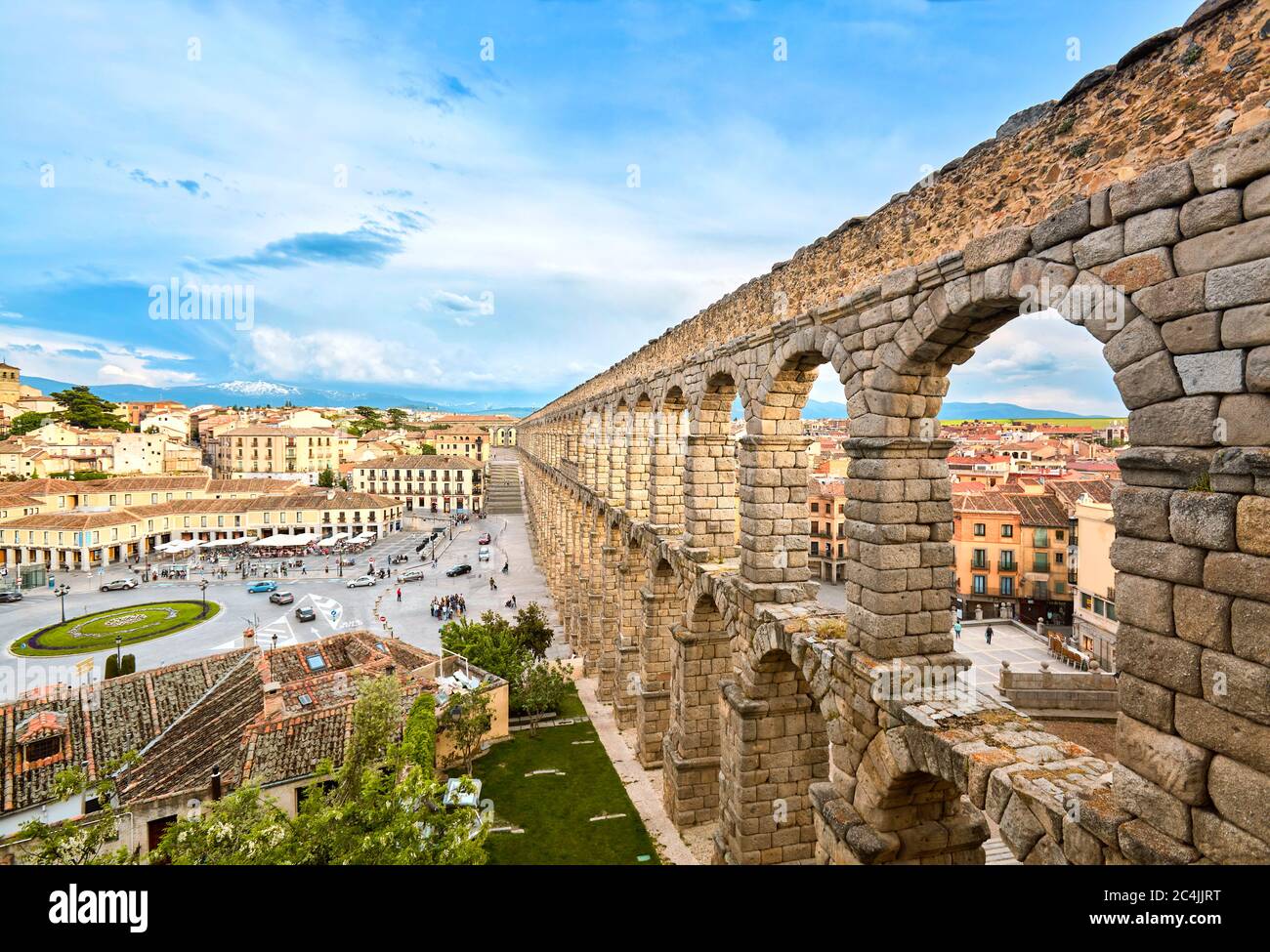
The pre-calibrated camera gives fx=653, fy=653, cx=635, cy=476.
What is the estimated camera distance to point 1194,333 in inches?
162

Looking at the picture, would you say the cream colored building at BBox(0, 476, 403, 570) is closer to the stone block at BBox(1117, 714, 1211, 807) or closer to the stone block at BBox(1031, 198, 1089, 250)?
the stone block at BBox(1031, 198, 1089, 250)

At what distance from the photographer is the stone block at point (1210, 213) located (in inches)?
153

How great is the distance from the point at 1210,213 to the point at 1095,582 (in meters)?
28.9

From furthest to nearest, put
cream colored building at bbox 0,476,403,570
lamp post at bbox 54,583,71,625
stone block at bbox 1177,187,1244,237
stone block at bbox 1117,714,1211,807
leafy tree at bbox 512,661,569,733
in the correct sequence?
cream colored building at bbox 0,476,403,570 → lamp post at bbox 54,583,71,625 → leafy tree at bbox 512,661,569,733 → stone block at bbox 1117,714,1211,807 → stone block at bbox 1177,187,1244,237

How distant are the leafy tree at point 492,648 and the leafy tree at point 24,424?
88.3 metres

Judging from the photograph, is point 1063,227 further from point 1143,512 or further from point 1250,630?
point 1250,630

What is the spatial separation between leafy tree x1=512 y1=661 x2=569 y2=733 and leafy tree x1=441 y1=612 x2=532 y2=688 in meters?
0.43

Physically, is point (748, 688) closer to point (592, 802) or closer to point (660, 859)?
point (660, 859)

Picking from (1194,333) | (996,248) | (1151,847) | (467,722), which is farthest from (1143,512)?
(467,722)

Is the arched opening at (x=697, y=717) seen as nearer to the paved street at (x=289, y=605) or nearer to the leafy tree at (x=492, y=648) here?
the leafy tree at (x=492, y=648)

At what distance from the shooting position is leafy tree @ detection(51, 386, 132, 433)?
275 feet

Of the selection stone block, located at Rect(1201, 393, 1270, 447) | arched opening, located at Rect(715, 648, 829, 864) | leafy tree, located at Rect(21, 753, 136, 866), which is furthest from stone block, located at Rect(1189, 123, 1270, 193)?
leafy tree, located at Rect(21, 753, 136, 866)

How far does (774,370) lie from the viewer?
32.4 ft

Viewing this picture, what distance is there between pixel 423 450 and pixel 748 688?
99778mm
